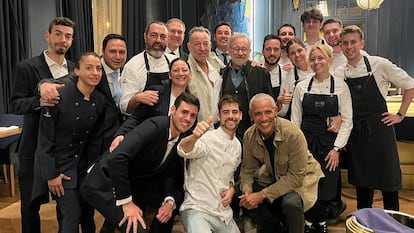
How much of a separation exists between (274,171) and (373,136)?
0.72 m

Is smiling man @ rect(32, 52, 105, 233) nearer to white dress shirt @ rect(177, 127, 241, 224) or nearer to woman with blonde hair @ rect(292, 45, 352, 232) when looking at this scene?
white dress shirt @ rect(177, 127, 241, 224)

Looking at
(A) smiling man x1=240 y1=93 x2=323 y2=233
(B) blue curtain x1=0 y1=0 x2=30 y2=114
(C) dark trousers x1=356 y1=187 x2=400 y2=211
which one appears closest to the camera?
(A) smiling man x1=240 y1=93 x2=323 y2=233

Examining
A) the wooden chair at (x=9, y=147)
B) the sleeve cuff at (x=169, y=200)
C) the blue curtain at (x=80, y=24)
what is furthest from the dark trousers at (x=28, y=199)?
the blue curtain at (x=80, y=24)

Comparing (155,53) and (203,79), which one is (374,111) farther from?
(155,53)

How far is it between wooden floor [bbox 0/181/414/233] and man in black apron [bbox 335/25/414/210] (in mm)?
480

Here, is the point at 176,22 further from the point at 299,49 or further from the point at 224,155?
the point at 224,155

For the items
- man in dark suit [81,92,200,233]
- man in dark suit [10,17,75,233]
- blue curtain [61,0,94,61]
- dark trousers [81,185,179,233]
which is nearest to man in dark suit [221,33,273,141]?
man in dark suit [81,92,200,233]

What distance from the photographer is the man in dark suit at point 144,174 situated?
6.88 feet

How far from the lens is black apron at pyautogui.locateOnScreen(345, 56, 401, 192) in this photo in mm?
2672

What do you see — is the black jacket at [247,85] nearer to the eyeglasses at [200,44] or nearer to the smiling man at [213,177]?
the eyeglasses at [200,44]

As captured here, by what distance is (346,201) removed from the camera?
3.61 meters

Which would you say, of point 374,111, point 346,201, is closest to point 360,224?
point 374,111

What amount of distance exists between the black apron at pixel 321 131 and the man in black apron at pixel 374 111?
7.5 inches

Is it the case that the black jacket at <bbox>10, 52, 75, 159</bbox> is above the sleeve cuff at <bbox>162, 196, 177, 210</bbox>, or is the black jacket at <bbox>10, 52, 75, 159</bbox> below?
above
